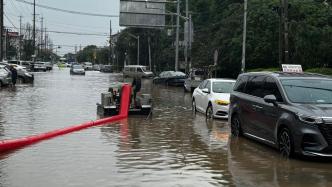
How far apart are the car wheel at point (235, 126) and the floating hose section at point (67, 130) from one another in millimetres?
4253

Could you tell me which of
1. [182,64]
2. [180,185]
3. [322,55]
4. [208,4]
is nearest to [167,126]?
[180,185]

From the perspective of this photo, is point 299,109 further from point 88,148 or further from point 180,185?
point 88,148

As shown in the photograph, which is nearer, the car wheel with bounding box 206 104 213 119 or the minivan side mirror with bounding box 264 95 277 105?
the minivan side mirror with bounding box 264 95 277 105

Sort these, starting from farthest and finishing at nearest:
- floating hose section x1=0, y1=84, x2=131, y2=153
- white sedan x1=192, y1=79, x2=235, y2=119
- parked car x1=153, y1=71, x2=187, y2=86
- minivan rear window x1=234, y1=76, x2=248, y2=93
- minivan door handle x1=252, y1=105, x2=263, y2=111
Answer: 1. parked car x1=153, y1=71, x2=187, y2=86
2. white sedan x1=192, y1=79, x2=235, y2=119
3. minivan rear window x1=234, y1=76, x2=248, y2=93
4. minivan door handle x1=252, y1=105, x2=263, y2=111
5. floating hose section x1=0, y1=84, x2=131, y2=153

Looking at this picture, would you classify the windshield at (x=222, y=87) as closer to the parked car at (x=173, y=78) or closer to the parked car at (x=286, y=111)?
the parked car at (x=286, y=111)

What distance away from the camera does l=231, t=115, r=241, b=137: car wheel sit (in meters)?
14.1

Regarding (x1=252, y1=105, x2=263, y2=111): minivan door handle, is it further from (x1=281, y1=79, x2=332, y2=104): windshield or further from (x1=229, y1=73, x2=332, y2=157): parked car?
(x1=281, y1=79, x2=332, y2=104): windshield

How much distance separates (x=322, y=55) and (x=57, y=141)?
2929 centimetres

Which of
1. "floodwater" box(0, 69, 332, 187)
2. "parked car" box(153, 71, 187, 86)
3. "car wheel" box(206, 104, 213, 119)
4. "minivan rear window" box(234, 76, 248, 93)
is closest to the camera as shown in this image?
"floodwater" box(0, 69, 332, 187)

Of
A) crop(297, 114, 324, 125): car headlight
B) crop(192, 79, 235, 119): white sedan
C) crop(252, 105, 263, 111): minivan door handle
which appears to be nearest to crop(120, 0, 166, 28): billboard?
crop(192, 79, 235, 119): white sedan

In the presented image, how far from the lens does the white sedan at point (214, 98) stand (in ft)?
62.5

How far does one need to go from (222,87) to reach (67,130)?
7.65 metres

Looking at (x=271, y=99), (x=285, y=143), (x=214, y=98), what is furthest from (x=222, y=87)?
(x=285, y=143)

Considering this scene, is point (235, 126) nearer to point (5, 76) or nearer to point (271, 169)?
point (271, 169)
